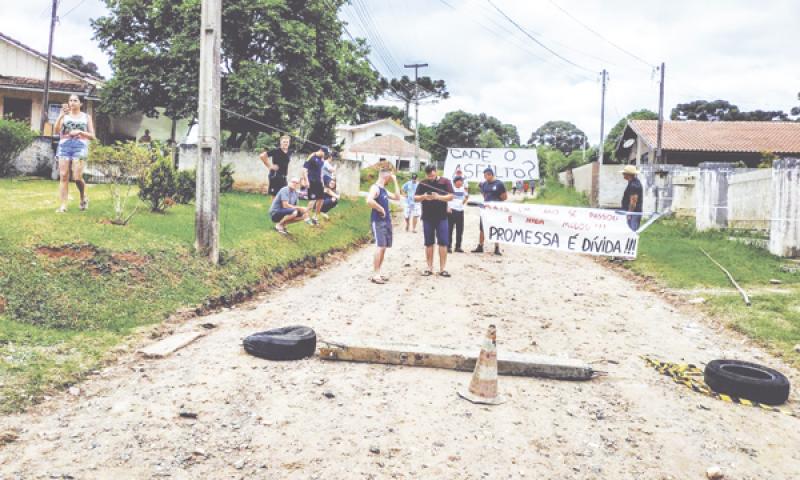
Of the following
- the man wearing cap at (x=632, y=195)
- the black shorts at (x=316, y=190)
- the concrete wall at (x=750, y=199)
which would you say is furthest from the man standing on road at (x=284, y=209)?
the concrete wall at (x=750, y=199)

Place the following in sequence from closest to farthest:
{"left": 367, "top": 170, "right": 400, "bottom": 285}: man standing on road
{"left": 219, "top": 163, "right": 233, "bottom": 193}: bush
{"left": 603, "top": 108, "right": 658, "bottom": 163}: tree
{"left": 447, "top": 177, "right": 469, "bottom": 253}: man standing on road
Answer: {"left": 367, "top": 170, "right": 400, "bottom": 285}: man standing on road
{"left": 447, "top": 177, "right": 469, "bottom": 253}: man standing on road
{"left": 219, "top": 163, "right": 233, "bottom": 193}: bush
{"left": 603, "top": 108, "right": 658, "bottom": 163}: tree

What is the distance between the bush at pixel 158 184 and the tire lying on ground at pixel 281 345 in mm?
6239

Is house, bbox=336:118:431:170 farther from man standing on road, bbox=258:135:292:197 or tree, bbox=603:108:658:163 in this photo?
man standing on road, bbox=258:135:292:197

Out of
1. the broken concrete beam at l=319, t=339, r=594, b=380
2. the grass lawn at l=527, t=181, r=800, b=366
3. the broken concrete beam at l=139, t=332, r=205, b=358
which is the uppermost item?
the grass lawn at l=527, t=181, r=800, b=366

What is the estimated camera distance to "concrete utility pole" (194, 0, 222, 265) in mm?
9031

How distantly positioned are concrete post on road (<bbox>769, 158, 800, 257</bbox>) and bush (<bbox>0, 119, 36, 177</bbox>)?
19300 millimetres

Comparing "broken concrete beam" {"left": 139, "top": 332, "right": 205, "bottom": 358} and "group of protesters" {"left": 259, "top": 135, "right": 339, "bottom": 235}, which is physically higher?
"group of protesters" {"left": 259, "top": 135, "right": 339, "bottom": 235}

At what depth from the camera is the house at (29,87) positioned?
28.1m

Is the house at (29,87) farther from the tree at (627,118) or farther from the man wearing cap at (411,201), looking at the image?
A: the tree at (627,118)

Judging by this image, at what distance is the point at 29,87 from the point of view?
27.9 meters

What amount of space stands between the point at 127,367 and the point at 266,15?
60.2 feet

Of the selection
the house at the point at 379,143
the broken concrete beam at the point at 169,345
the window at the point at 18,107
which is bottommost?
the broken concrete beam at the point at 169,345

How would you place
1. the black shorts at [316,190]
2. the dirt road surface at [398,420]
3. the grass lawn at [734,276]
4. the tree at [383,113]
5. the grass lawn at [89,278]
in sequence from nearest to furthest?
the dirt road surface at [398,420] < the grass lawn at [89,278] < the grass lawn at [734,276] < the black shorts at [316,190] < the tree at [383,113]

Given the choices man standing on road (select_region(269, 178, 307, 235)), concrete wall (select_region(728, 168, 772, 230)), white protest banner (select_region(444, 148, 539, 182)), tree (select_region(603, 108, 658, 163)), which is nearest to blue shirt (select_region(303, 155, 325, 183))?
man standing on road (select_region(269, 178, 307, 235))
